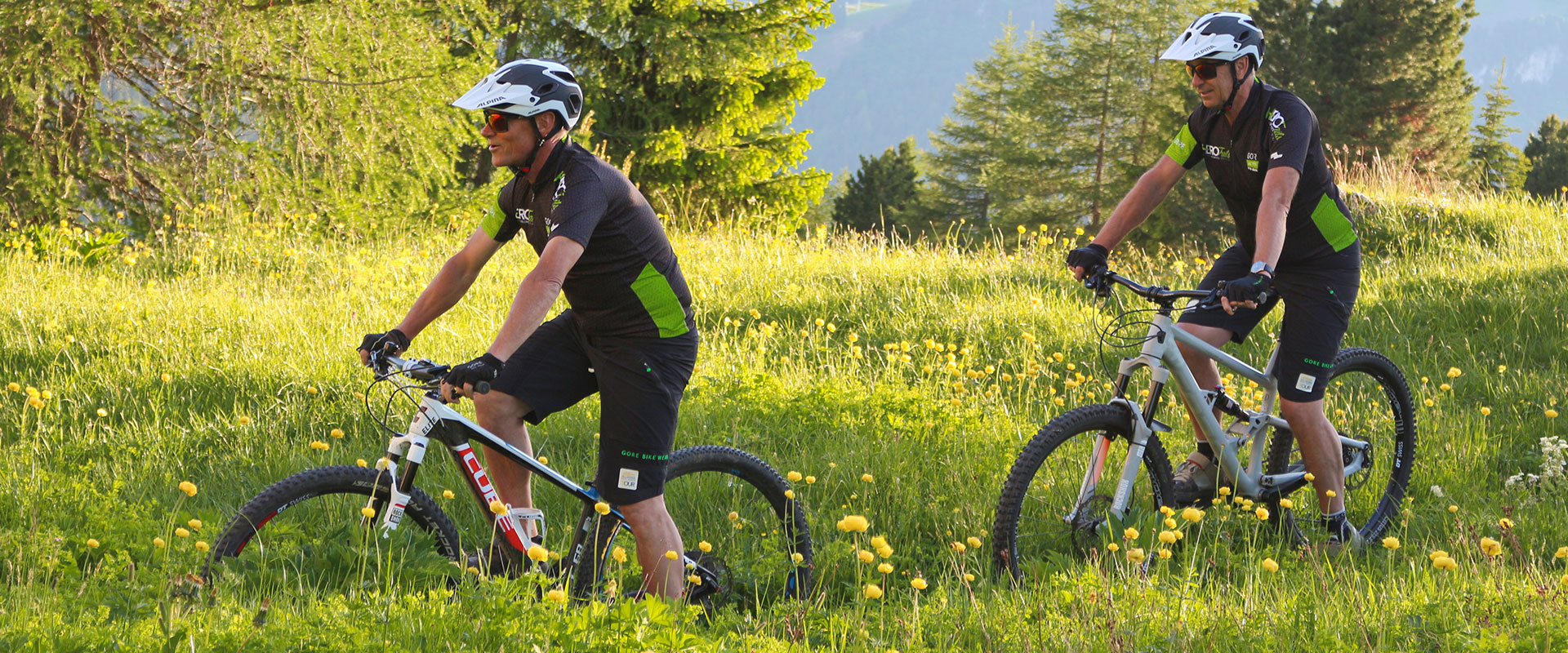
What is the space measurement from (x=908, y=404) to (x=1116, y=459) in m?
1.64

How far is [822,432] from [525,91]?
289 cm

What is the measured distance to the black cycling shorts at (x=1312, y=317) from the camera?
4852 millimetres

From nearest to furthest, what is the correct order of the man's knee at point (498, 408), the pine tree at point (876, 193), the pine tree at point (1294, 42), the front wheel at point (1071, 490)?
the man's knee at point (498, 408), the front wheel at point (1071, 490), the pine tree at point (1294, 42), the pine tree at point (876, 193)

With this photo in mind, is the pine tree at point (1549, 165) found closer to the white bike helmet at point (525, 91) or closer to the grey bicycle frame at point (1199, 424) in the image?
the grey bicycle frame at point (1199, 424)

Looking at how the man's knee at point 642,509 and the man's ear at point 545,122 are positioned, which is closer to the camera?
the man's ear at point 545,122

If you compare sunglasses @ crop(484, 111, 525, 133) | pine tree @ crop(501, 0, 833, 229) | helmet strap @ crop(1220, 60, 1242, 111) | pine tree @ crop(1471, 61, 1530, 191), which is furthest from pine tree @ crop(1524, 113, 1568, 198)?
sunglasses @ crop(484, 111, 525, 133)

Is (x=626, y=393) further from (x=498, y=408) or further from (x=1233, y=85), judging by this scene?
(x=1233, y=85)

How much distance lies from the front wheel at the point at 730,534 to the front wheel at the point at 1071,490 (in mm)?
815

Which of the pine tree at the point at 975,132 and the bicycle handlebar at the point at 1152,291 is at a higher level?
the pine tree at the point at 975,132

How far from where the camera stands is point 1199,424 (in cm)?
491

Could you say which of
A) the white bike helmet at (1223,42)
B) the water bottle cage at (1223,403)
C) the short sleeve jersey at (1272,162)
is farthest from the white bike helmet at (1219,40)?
the water bottle cage at (1223,403)

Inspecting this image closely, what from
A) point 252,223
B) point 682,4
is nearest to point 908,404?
point 252,223

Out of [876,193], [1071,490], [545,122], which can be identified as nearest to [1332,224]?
[1071,490]

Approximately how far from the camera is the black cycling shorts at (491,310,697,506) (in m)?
3.85
